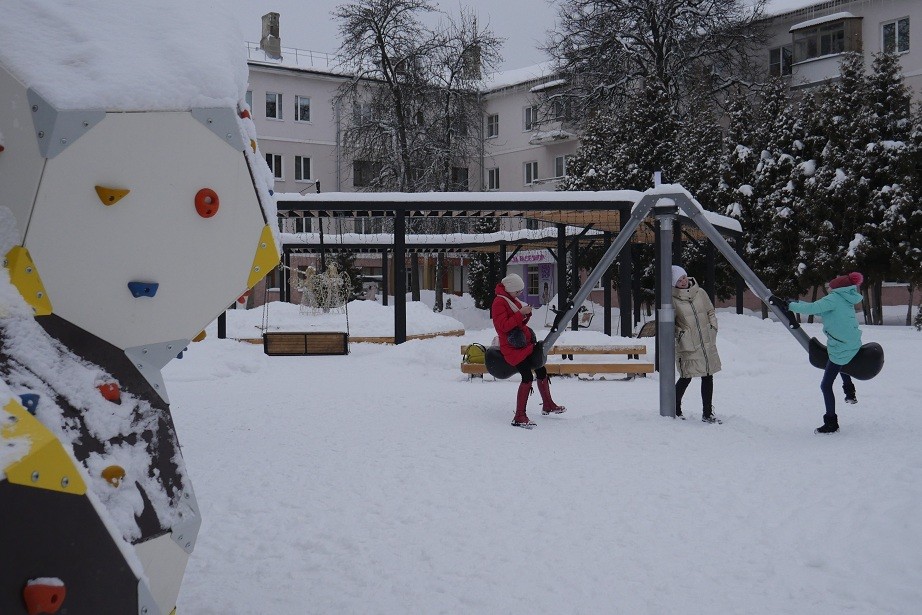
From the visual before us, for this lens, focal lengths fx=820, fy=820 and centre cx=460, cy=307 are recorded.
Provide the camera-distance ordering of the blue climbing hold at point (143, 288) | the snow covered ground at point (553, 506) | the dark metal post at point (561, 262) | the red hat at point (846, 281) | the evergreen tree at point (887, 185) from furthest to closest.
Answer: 1. the evergreen tree at point (887, 185)
2. the dark metal post at point (561, 262)
3. the red hat at point (846, 281)
4. the snow covered ground at point (553, 506)
5. the blue climbing hold at point (143, 288)

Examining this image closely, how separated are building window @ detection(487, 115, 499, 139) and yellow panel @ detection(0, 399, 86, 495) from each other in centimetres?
4211

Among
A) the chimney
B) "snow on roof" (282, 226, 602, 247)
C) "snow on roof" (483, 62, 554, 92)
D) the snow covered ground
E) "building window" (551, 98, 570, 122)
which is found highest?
the chimney

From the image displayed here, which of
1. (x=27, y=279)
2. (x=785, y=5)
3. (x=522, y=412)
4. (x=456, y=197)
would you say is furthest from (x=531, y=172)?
(x=27, y=279)

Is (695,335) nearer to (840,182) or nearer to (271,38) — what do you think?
(840,182)

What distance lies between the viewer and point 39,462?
1.97 m

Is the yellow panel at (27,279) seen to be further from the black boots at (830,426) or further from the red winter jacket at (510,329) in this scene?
the black boots at (830,426)

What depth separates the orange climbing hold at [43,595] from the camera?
1.93 m

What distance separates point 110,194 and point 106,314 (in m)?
0.38

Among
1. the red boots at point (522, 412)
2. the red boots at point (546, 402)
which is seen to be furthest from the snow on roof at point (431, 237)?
the red boots at point (522, 412)

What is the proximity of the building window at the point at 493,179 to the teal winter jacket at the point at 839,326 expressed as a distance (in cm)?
3671

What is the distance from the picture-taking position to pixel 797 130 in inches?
997

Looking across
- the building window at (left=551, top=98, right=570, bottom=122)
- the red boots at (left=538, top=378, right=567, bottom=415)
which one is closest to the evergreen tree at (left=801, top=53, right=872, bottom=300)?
the building window at (left=551, top=98, right=570, bottom=122)

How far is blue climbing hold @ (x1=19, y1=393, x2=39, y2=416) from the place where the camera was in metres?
2.22

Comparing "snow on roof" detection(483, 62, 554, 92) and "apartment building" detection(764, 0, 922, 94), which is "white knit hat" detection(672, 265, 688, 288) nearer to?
"apartment building" detection(764, 0, 922, 94)
